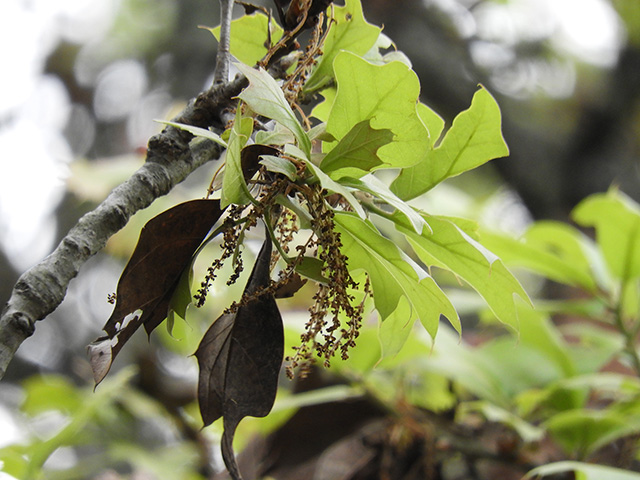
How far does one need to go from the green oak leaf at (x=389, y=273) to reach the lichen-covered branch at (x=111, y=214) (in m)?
0.10

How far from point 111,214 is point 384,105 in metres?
0.16

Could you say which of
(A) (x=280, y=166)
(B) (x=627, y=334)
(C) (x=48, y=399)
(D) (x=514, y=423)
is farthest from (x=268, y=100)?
(C) (x=48, y=399)

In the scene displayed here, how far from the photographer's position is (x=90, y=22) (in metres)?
2.63

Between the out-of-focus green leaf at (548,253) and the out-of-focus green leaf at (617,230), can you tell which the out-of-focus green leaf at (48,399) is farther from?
the out-of-focus green leaf at (617,230)

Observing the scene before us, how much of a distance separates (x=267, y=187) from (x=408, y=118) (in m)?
0.09

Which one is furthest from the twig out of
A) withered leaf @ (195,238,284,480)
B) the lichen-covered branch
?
withered leaf @ (195,238,284,480)

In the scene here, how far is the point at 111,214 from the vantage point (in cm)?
30

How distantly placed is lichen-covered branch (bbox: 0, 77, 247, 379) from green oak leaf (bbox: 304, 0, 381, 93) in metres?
0.07

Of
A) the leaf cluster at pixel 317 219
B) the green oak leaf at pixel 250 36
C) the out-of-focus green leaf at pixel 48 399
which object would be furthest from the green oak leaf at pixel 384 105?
the out-of-focus green leaf at pixel 48 399

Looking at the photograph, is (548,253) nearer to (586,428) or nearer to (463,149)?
(586,428)

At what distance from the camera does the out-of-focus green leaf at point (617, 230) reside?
0.72 m

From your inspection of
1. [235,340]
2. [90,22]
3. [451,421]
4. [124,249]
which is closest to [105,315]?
[124,249]

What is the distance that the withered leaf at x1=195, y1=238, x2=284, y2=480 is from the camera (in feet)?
1.12

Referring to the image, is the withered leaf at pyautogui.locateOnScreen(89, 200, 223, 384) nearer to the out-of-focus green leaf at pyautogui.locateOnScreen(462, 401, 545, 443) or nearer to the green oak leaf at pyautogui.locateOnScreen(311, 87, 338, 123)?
the green oak leaf at pyautogui.locateOnScreen(311, 87, 338, 123)
